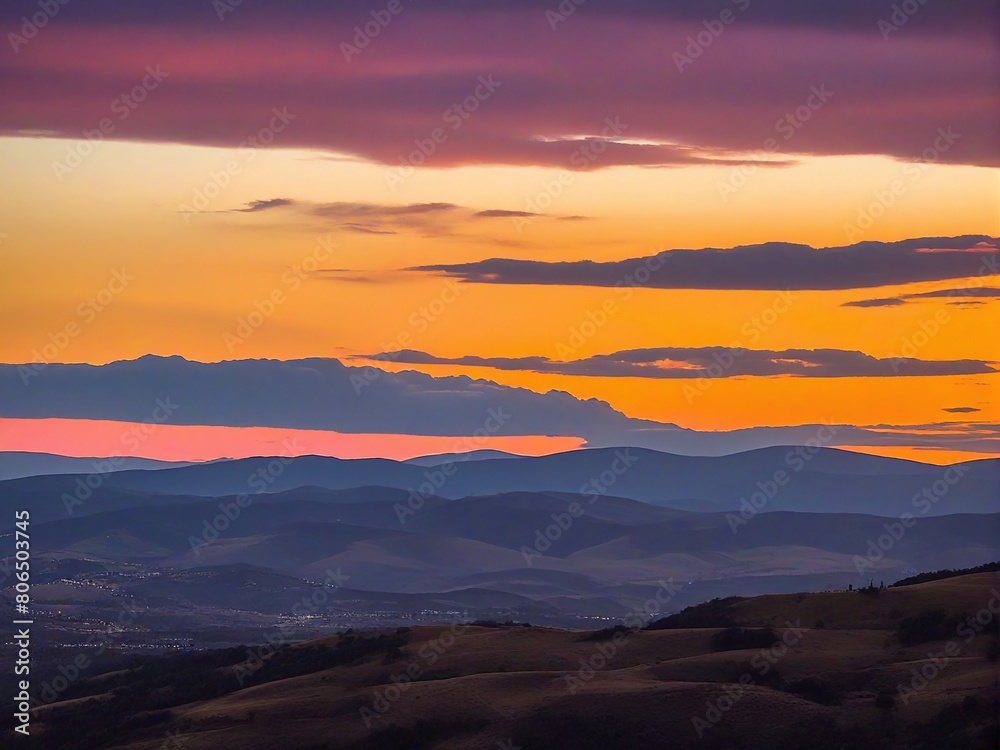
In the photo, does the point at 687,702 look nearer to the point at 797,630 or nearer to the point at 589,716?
the point at 589,716

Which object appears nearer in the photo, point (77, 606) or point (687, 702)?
point (687, 702)

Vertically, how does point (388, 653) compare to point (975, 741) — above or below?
above

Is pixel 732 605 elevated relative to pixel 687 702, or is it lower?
elevated

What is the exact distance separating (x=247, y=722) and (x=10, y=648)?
80.9 meters

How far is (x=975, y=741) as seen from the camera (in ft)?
172

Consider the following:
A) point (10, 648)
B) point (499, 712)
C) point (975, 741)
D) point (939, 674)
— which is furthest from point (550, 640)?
point (10, 648)

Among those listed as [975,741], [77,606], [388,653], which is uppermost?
[77,606]

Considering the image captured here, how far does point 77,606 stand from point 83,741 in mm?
132051

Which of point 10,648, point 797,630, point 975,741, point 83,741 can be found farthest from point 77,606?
point 975,741

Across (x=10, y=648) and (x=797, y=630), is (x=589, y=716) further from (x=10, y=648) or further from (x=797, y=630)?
(x=10, y=648)

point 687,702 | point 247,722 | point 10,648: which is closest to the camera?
point 687,702

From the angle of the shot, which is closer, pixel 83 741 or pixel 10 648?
pixel 83 741

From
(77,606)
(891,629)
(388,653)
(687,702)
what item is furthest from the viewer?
(77,606)

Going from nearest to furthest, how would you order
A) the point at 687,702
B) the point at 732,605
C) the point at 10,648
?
the point at 687,702 < the point at 732,605 < the point at 10,648
